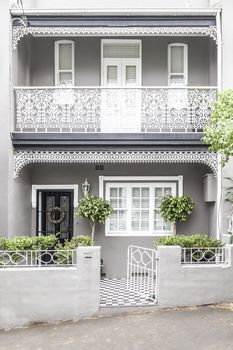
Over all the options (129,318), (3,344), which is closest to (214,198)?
(129,318)

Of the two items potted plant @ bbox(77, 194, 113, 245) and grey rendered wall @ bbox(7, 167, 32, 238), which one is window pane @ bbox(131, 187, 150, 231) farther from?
grey rendered wall @ bbox(7, 167, 32, 238)

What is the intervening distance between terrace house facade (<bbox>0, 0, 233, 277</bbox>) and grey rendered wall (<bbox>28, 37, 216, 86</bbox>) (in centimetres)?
3

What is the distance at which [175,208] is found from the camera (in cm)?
1234

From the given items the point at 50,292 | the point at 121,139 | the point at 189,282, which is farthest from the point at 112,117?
the point at 50,292

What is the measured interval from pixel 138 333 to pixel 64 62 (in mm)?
8481

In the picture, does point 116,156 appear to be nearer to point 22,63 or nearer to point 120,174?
point 120,174

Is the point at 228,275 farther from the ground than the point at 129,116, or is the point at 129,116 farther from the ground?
the point at 129,116

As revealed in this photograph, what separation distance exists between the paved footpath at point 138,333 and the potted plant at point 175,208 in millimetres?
3429

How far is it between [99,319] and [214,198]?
4.86m

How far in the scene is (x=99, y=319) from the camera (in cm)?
905

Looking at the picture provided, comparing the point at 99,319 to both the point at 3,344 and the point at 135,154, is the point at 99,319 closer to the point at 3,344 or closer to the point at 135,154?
the point at 3,344

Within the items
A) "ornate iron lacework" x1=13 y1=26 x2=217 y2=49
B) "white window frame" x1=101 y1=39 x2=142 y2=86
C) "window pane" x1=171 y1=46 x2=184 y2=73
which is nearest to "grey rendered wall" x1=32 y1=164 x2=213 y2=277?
"white window frame" x1=101 y1=39 x2=142 y2=86

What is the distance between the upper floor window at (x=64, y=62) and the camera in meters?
13.2

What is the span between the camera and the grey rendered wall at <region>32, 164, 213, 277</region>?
12852 mm
